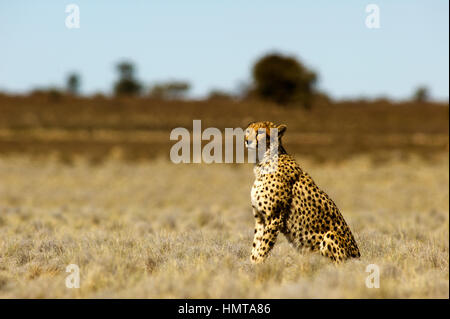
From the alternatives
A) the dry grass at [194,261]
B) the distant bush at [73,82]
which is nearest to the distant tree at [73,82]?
the distant bush at [73,82]

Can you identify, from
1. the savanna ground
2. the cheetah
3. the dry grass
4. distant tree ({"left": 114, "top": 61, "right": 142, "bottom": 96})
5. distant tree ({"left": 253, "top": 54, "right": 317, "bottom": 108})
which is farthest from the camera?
distant tree ({"left": 114, "top": 61, "right": 142, "bottom": 96})

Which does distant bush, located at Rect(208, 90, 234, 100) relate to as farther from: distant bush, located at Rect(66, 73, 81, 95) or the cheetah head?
the cheetah head

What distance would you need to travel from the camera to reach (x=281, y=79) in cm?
4691

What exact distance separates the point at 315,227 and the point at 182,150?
2418 cm

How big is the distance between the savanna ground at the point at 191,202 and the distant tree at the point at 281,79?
11.9ft

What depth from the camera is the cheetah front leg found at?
4.48 m

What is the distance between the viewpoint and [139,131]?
1358 inches

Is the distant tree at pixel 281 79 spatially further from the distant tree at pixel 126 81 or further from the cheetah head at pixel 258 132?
the cheetah head at pixel 258 132

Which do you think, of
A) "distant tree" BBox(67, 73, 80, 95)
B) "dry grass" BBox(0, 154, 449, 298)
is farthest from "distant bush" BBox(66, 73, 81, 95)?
"dry grass" BBox(0, 154, 449, 298)

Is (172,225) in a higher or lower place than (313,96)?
lower

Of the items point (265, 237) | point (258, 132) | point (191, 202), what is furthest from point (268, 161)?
point (191, 202)

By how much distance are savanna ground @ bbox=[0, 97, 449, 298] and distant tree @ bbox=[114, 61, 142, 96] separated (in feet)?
63.7
